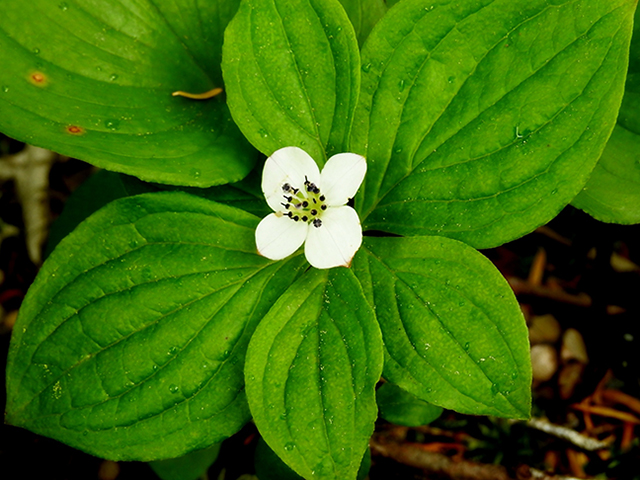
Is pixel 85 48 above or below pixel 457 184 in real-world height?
above

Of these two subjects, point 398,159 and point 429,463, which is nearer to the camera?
point 398,159

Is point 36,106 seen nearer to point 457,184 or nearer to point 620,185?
Answer: point 457,184

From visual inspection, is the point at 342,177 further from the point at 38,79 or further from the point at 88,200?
the point at 88,200

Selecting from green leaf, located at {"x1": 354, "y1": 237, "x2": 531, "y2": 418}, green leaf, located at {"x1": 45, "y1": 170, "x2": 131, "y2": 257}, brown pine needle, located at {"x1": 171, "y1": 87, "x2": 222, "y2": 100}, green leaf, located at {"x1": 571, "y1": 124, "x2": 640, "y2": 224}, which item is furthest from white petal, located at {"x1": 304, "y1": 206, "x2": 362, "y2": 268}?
green leaf, located at {"x1": 45, "y1": 170, "x2": 131, "y2": 257}

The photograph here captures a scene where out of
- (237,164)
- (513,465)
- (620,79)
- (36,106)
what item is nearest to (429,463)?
(513,465)

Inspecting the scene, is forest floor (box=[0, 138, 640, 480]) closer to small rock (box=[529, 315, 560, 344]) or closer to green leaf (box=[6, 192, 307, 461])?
small rock (box=[529, 315, 560, 344])

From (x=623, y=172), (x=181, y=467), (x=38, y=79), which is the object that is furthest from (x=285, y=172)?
(x=181, y=467)

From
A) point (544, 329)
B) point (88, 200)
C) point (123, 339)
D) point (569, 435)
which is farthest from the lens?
point (544, 329)

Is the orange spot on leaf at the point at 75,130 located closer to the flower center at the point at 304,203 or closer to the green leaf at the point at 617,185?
the flower center at the point at 304,203
